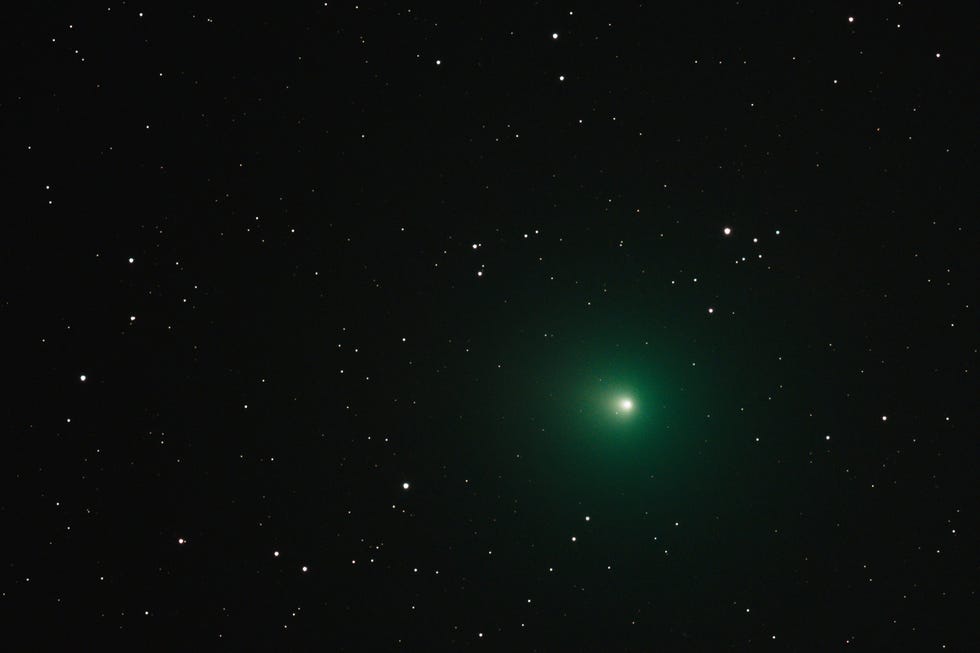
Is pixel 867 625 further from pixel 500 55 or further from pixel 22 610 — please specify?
pixel 22 610

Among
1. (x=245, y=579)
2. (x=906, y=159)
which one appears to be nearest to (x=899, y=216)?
(x=906, y=159)

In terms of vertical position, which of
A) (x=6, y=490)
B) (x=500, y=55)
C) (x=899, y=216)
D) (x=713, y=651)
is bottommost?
(x=713, y=651)

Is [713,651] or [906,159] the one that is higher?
[906,159]

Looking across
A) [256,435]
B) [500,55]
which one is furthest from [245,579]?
[500,55]

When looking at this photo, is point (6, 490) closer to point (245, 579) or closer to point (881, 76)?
point (245, 579)

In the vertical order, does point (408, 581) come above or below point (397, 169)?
below

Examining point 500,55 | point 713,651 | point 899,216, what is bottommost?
point 713,651
